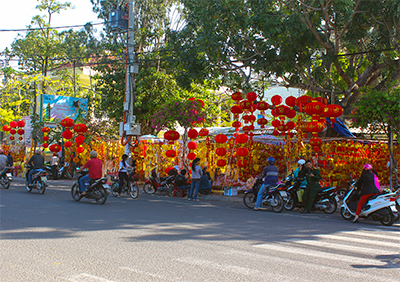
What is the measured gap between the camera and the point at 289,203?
1281cm

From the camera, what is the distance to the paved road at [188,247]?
5.21 metres

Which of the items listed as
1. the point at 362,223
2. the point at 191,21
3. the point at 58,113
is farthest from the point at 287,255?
the point at 58,113

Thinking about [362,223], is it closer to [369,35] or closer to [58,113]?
[369,35]

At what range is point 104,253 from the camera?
6203 millimetres

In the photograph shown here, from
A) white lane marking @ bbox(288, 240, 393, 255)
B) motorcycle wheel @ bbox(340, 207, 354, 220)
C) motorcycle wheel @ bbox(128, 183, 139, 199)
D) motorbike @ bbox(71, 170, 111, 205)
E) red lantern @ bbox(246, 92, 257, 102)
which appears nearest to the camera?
white lane marking @ bbox(288, 240, 393, 255)

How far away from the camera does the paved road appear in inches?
205

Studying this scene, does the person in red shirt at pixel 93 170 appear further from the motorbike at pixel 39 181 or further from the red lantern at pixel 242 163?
the red lantern at pixel 242 163

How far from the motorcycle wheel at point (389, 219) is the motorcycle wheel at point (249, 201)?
4240 mm

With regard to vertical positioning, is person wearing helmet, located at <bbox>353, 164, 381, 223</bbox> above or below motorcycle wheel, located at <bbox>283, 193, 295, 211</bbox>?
above

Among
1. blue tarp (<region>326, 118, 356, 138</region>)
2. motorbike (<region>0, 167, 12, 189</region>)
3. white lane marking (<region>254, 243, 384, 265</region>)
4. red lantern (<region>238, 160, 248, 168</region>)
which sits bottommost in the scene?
white lane marking (<region>254, 243, 384, 265</region>)

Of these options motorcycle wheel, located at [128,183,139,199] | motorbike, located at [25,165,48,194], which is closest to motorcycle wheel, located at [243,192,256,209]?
motorcycle wheel, located at [128,183,139,199]

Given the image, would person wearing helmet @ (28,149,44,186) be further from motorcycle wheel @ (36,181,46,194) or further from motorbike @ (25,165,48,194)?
motorcycle wheel @ (36,181,46,194)

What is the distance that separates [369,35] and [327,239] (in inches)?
500

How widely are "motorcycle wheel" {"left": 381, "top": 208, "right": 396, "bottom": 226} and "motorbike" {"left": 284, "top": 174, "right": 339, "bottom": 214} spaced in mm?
2017
